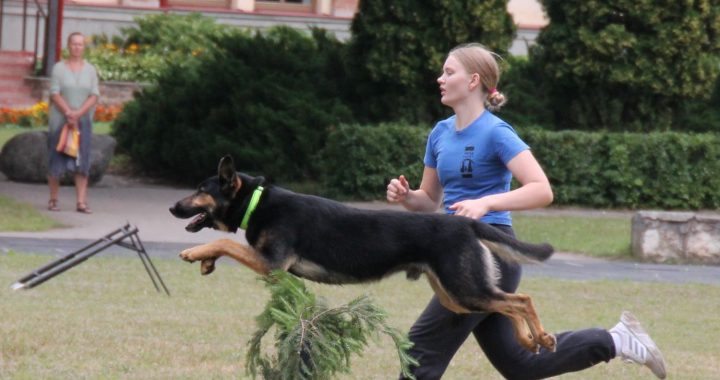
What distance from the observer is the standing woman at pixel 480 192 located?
5.67 meters

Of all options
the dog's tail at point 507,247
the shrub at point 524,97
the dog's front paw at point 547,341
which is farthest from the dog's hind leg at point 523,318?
the shrub at point 524,97

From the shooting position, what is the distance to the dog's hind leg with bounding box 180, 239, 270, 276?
5000 millimetres

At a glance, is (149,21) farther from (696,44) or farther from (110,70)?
(696,44)

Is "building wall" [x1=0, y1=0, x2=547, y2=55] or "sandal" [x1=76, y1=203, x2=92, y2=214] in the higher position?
"building wall" [x1=0, y1=0, x2=547, y2=55]

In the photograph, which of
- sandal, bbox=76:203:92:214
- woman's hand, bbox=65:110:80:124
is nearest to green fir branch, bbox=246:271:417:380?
woman's hand, bbox=65:110:80:124

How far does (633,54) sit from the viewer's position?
18797 mm

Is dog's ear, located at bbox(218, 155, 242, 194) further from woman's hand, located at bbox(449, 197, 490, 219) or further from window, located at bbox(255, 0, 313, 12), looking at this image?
window, located at bbox(255, 0, 313, 12)

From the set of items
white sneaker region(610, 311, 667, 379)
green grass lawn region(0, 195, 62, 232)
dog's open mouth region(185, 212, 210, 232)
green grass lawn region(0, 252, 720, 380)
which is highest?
dog's open mouth region(185, 212, 210, 232)

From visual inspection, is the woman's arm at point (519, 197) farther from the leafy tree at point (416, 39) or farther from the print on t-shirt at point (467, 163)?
the leafy tree at point (416, 39)

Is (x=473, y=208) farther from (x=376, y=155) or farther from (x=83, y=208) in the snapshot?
(x=376, y=155)

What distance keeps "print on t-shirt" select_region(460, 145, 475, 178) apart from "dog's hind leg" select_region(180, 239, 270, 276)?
115cm

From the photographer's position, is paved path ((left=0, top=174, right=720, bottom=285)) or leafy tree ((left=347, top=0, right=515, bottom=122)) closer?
paved path ((left=0, top=174, right=720, bottom=285))

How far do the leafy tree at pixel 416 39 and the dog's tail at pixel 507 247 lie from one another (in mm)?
13139

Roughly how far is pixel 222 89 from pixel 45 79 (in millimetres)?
5971
